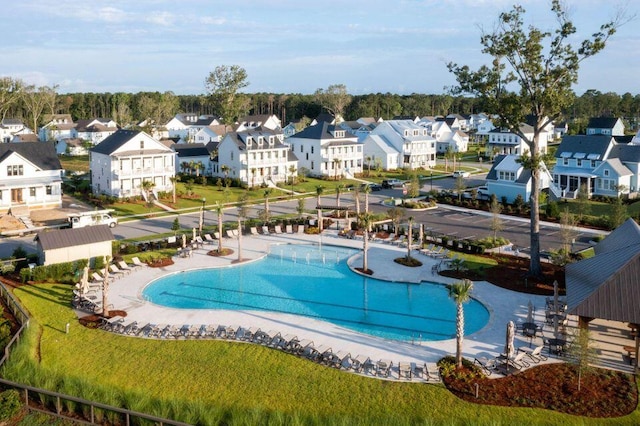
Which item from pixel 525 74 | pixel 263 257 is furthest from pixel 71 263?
pixel 525 74

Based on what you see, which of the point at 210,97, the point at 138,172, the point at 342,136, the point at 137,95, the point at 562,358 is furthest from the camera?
the point at 137,95

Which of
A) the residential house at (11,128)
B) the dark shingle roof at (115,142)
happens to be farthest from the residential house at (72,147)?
the dark shingle roof at (115,142)

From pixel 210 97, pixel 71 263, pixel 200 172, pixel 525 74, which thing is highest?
pixel 210 97

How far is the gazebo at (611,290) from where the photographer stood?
21.7 meters

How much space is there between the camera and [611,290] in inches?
883

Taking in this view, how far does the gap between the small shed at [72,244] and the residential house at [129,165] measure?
2061cm

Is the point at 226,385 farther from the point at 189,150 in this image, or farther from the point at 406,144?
the point at 406,144

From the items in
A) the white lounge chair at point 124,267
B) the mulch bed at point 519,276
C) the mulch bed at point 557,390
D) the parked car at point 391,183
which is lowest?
the mulch bed at point 557,390

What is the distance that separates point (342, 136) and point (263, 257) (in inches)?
1675

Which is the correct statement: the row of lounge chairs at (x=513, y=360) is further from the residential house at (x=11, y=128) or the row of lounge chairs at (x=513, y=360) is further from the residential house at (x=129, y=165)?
the residential house at (x=11, y=128)

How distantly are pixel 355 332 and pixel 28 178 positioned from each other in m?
39.9

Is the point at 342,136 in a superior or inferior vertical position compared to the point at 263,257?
superior

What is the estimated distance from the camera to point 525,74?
3244cm

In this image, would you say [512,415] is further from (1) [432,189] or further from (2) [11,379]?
(1) [432,189]
